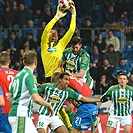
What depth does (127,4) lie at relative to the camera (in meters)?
23.0

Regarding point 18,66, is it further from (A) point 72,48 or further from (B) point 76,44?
(B) point 76,44

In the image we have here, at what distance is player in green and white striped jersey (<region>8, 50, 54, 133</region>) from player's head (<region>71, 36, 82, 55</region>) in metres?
3.01

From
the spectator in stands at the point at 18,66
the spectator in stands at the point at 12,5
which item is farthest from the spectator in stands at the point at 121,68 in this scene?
the spectator in stands at the point at 12,5

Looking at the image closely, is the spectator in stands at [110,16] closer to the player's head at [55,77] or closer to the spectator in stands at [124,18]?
the spectator in stands at [124,18]

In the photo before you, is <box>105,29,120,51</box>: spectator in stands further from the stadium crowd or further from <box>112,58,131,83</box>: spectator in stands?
<box>112,58,131,83</box>: spectator in stands

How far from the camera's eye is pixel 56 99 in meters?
11.8

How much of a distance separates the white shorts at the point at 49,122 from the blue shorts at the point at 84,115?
513 mm

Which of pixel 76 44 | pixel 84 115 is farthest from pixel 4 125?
pixel 76 44

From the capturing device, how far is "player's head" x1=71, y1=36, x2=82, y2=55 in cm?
1276

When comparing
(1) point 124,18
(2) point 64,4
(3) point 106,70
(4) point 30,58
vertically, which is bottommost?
(3) point 106,70

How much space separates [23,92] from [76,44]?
131 inches

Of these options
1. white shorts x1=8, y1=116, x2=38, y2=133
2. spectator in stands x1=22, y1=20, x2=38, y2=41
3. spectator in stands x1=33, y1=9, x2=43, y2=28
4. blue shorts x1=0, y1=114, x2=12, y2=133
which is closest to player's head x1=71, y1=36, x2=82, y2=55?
blue shorts x1=0, y1=114, x2=12, y2=133

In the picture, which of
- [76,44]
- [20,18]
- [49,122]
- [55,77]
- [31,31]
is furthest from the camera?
[20,18]

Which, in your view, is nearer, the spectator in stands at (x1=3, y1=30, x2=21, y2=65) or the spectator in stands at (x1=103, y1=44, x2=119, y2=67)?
the spectator in stands at (x1=103, y1=44, x2=119, y2=67)
